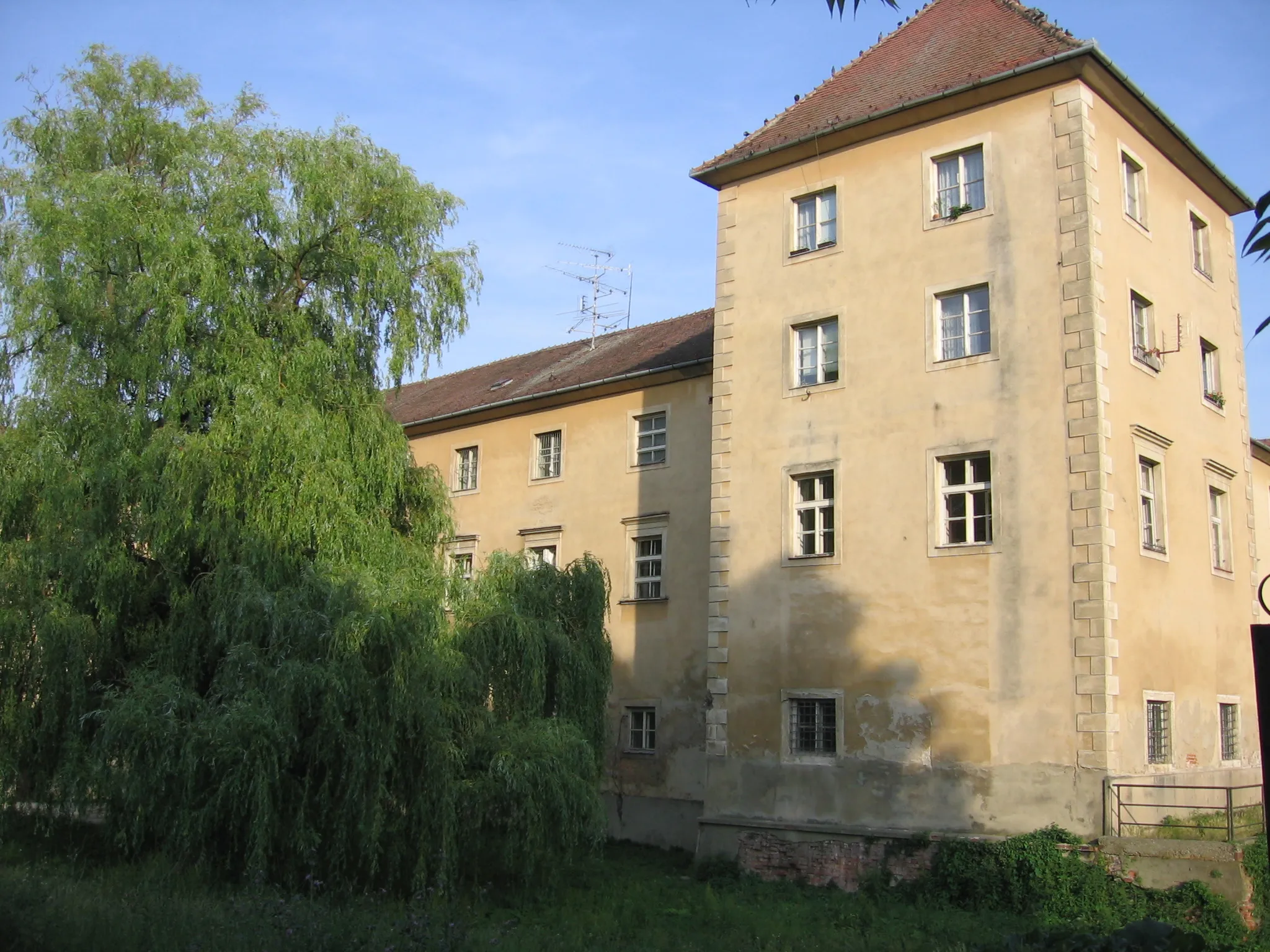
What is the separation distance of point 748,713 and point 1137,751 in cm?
562

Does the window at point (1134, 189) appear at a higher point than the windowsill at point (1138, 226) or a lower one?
higher

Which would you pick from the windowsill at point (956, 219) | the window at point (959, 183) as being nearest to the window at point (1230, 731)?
the windowsill at point (956, 219)

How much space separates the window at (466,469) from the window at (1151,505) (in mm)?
14550

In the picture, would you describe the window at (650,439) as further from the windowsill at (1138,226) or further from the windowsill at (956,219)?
the windowsill at (1138,226)

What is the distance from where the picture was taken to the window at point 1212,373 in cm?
1981

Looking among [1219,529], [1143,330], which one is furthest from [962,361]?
[1219,529]

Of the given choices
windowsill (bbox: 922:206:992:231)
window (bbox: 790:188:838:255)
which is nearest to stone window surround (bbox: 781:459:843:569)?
window (bbox: 790:188:838:255)

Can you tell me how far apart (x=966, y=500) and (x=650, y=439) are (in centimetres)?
804

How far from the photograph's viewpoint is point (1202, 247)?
806 inches

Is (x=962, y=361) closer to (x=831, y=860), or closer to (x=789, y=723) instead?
(x=789, y=723)

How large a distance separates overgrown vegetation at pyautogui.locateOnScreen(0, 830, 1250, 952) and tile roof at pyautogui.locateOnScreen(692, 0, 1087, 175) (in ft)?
36.4

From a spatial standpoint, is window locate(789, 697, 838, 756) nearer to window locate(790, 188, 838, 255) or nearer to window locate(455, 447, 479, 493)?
window locate(790, 188, 838, 255)

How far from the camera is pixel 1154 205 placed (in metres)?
18.9

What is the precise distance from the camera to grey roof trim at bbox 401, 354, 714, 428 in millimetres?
22938
